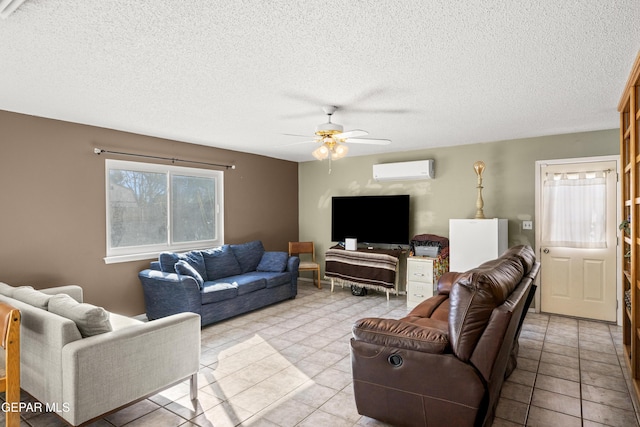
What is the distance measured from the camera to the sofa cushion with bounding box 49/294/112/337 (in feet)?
7.11

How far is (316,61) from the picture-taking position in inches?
92.8

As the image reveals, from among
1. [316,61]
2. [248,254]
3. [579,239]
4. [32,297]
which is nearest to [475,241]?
[579,239]

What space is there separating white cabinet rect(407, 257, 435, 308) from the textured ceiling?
6.53 feet

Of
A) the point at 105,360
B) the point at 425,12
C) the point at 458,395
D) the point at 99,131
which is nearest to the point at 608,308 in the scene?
the point at 458,395

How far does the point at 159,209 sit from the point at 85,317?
2.82 m

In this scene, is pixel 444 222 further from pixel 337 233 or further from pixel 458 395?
pixel 458 395

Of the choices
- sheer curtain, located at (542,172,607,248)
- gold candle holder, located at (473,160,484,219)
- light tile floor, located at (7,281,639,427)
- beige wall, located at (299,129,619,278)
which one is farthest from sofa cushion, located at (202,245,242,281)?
sheer curtain, located at (542,172,607,248)

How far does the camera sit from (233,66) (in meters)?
2.45

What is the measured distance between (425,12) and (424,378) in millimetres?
1906

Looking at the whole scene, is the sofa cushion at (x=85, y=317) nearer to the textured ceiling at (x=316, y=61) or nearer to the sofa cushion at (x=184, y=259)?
the textured ceiling at (x=316, y=61)

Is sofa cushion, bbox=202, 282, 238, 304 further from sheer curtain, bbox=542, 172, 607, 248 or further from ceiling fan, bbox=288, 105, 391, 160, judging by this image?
sheer curtain, bbox=542, 172, 607, 248

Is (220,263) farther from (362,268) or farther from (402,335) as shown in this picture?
(402,335)

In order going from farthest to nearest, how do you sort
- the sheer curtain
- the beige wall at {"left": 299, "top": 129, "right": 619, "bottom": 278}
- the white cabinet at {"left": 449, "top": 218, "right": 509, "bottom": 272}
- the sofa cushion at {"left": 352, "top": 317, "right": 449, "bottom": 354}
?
the beige wall at {"left": 299, "top": 129, "right": 619, "bottom": 278} < the white cabinet at {"left": 449, "top": 218, "right": 509, "bottom": 272} < the sheer curtain < the sofa cushion at {"left": 352, "top": 317, "right": 449, "bottom": 354}

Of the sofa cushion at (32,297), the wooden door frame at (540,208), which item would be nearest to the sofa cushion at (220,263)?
the sofa cushion at (32,297)
